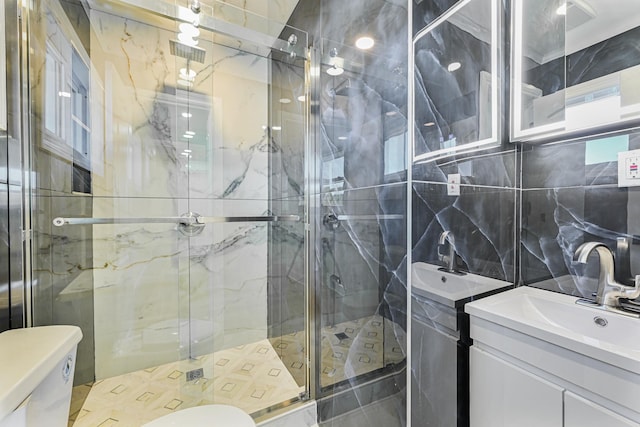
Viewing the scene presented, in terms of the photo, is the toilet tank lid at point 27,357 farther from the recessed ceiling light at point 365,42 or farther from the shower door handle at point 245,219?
the recessed ceiling light at point 365,42

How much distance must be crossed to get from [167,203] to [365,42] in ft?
4.92

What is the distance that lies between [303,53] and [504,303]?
5.52 feet

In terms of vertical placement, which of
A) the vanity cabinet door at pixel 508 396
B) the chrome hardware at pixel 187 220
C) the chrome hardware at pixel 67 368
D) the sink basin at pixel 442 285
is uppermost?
the chrome hardware at pixel 187 220

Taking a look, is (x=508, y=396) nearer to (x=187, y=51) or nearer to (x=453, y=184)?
(x=453, y=184)

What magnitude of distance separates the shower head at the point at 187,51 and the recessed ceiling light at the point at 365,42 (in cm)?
104

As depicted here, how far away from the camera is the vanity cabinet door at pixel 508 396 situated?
875 millimetres

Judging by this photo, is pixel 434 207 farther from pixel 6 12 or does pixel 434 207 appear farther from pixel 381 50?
pixel 6 12

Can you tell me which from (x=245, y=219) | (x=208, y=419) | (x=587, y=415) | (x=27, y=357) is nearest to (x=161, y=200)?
(x=245, y=219)

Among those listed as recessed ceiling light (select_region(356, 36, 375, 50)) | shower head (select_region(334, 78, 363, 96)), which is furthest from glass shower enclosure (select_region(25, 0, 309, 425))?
recessed ceiling light (select_region(356, 36, 375, 50))

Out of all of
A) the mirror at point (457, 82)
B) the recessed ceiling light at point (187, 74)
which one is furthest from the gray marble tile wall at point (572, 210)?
the recessed ceiling light at point (187, 74)

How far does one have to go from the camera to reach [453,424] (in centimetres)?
112

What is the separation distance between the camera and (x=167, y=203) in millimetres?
1823

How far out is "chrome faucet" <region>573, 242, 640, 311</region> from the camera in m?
1.01

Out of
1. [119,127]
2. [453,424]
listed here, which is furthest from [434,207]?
[119,127]
